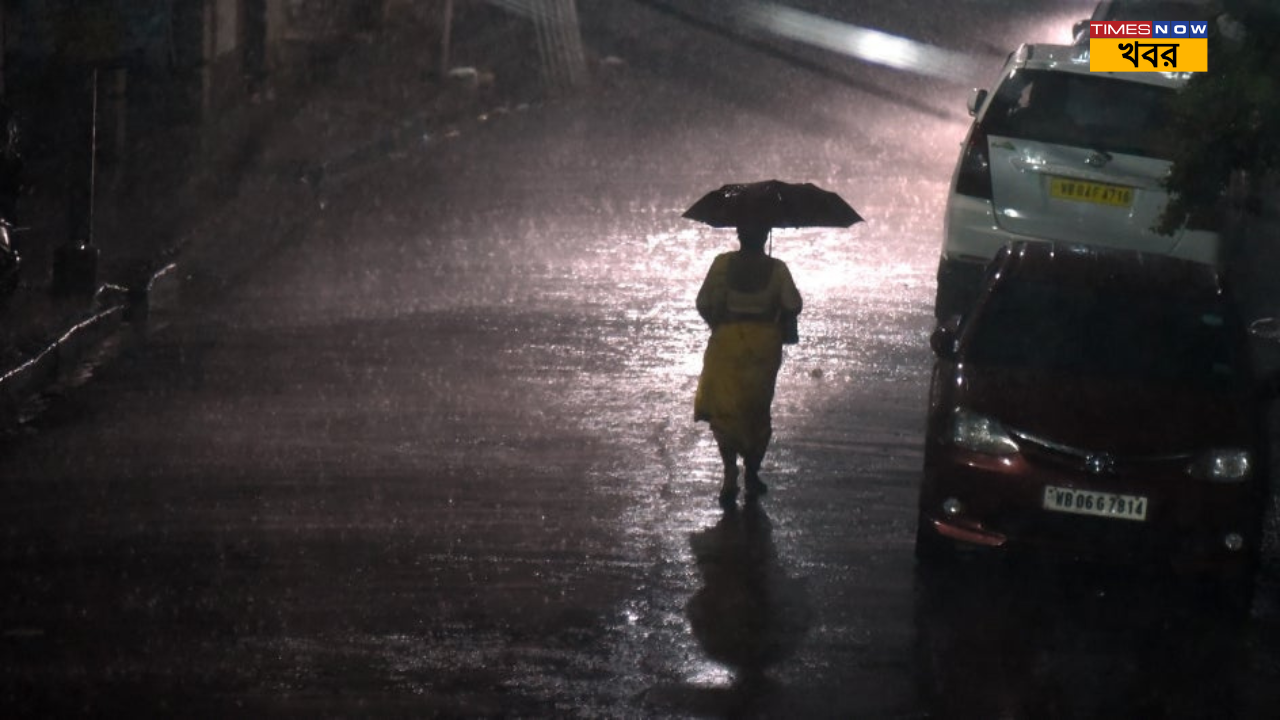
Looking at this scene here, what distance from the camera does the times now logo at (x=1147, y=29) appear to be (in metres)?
12.3

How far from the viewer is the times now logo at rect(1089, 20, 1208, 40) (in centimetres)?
1227

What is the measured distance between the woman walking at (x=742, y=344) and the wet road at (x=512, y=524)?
0.37 meters

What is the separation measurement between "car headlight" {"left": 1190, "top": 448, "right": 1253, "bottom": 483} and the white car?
14.4 ft

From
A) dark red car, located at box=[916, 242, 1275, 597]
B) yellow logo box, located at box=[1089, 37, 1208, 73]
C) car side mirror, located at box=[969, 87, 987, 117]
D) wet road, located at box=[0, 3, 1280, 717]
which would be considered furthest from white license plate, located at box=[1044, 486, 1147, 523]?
car side mirror, located at box=[969, 87, 987, 117]

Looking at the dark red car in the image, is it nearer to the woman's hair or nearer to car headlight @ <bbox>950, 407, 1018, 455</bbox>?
car headlight @ <bbox>950, 407, 1018, 455</bbox>

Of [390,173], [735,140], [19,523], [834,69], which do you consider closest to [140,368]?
[19,523]

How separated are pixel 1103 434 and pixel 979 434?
524 mm

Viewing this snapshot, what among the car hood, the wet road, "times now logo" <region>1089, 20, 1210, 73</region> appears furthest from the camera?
"times now logo" <region>1089, 20, 1210, 73</region>

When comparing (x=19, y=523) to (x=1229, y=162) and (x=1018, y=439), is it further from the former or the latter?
(x=1229, y=162)

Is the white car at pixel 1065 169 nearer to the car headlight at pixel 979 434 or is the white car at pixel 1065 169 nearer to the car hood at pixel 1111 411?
the car hood at pixel 1111 411

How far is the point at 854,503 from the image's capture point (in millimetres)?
9320

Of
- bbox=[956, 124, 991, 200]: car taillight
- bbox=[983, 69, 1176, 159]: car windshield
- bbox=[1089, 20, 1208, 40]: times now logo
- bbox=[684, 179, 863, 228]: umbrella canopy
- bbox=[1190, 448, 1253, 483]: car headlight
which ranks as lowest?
bbox=[1190, 448, 1253, 483]: car headlight

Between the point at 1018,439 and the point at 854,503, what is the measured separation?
57.8 inches

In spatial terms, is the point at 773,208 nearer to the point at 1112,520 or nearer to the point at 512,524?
the point at 512,524
